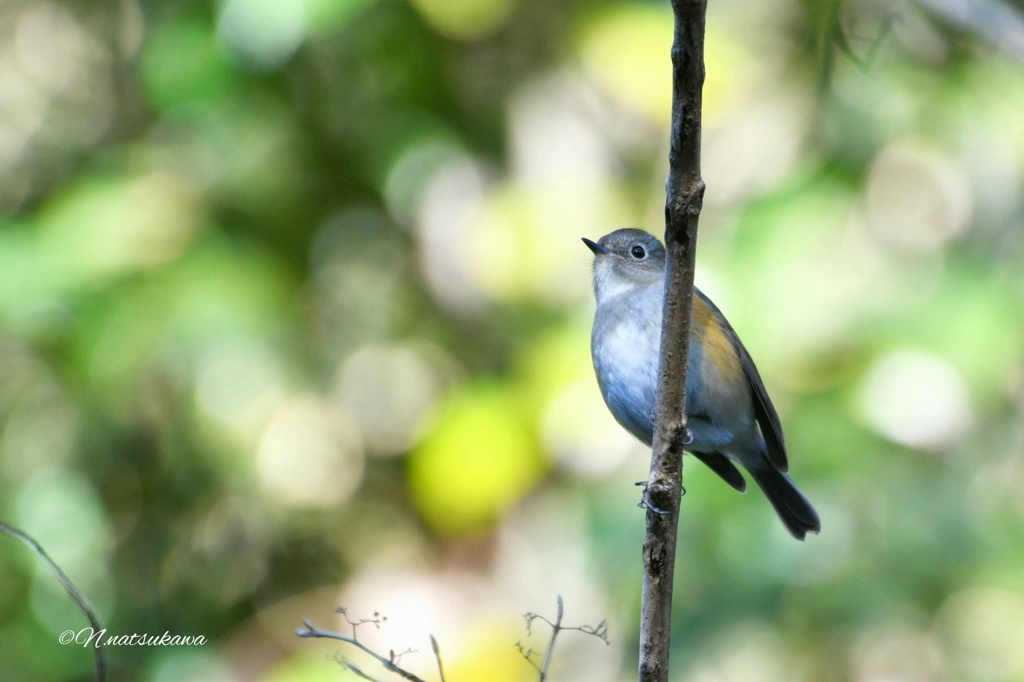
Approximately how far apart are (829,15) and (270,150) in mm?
2692

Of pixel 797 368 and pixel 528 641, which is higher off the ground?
pixel 797 368

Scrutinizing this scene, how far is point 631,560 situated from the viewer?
375cm

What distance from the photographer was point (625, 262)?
12.6ft

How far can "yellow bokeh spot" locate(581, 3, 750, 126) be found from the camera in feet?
15.0

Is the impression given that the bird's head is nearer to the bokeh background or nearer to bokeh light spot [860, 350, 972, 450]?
the bokeh background

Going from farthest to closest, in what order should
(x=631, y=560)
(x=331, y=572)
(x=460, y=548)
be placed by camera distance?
(x=331, y=572)
(x=460, y=548)
(x=631, y=560)

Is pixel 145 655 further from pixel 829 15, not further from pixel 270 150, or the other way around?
pixel 829 15

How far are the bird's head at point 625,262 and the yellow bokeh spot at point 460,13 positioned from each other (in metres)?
1.29

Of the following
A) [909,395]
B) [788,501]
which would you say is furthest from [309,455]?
[909,395]

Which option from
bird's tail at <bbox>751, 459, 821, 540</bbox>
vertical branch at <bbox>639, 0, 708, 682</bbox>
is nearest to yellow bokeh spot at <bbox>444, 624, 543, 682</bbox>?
bird's tail at <bbox>751, 459, 821, 540</bbox>

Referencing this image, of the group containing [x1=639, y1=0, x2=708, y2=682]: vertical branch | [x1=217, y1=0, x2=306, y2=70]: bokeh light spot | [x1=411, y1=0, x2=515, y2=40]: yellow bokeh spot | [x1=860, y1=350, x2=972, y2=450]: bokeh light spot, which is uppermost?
[x1=411, y1=0, x2=515, y2=40]: yellow bokeh spot

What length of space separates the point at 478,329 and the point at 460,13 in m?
1.51

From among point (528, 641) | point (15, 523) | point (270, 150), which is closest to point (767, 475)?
point (528, 641)

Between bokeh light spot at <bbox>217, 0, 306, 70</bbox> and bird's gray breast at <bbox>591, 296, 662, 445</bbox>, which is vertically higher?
bokeh light spot at <bbox>217, 0, 306, 70</bbox>
